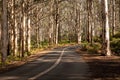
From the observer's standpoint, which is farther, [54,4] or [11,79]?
[54,4]

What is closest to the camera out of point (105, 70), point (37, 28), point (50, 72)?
point (50, 72)

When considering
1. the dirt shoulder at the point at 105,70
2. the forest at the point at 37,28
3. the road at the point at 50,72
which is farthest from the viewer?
the forest at the point at 37,28

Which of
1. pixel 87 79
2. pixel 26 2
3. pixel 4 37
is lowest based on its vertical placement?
pixel 87 79

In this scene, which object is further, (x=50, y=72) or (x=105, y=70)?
(x=105, y=70)

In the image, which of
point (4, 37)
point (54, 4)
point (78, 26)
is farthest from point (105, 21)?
point (78, 26)

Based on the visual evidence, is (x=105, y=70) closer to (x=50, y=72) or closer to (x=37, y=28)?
(x=50, y=72)

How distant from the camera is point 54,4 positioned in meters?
66.1

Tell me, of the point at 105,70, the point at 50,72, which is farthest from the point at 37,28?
the point at 50,72

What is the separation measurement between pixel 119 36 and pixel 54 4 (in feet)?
85.0

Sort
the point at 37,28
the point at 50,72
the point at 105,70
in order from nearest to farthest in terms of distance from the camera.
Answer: the point at 50,72, the point at 105,70, the point at 37,28

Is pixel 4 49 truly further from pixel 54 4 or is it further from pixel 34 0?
pixel 54 4

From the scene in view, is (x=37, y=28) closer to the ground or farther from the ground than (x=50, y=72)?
farther from the ground

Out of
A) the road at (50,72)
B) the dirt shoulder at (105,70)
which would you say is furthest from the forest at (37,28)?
the dirt shoulder at (105,70)

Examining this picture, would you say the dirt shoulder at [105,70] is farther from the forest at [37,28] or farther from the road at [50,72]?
the forest at [37,28]
